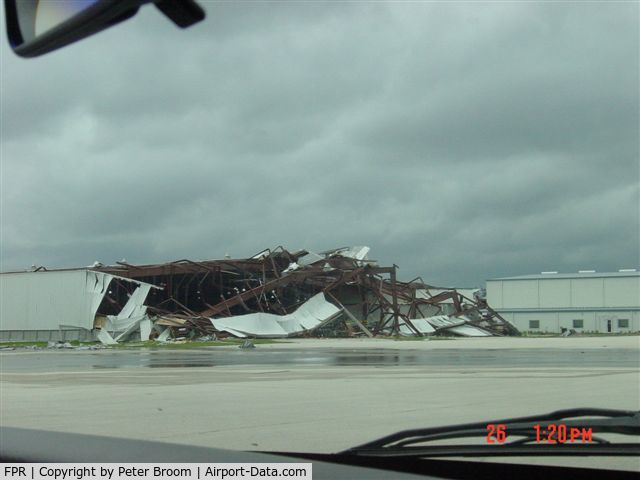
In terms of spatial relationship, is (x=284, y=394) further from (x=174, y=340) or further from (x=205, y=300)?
(x=205, y=300)

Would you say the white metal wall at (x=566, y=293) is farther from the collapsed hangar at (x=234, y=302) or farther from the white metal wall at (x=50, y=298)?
the white metal wall at (x=50, y=298)

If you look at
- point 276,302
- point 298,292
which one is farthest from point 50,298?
point 298,292

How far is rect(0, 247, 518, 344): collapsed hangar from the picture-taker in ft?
215

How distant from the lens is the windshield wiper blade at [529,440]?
395 centimetres

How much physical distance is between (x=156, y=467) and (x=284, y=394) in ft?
38.0

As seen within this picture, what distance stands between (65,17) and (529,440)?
3.36 metres

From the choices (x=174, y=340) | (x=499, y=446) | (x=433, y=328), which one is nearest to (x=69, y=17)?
(x=499, y=446)

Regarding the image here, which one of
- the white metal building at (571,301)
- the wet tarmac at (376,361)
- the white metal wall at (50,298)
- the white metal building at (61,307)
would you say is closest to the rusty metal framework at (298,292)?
the white metal building at (61,307)

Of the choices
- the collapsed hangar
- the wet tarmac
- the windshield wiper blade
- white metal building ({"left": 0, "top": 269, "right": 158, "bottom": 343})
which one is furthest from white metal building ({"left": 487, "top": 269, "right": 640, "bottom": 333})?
the windshield wiper blade

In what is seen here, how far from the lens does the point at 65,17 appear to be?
1.51 metres

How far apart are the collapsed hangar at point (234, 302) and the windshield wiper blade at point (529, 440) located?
6022 centimetres

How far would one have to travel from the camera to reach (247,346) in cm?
4894
